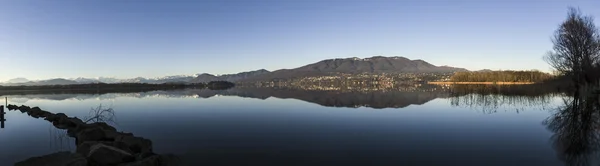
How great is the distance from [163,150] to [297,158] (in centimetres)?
590

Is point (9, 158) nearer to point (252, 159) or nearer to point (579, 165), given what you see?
point (252, 159)

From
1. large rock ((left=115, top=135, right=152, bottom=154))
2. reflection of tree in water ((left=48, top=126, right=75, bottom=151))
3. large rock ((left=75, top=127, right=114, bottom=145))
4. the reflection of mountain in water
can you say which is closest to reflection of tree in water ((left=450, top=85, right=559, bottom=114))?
the reflection of mountain in water

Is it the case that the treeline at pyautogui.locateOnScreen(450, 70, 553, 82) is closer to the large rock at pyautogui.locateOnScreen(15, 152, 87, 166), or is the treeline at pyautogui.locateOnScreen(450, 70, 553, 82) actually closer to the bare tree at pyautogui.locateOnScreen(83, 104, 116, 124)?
the bare tree at pyautogui.locateOnScreen(83, 104, 116, 124)

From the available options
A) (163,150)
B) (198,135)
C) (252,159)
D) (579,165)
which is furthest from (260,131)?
(579,165)

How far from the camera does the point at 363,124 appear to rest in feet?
75.7

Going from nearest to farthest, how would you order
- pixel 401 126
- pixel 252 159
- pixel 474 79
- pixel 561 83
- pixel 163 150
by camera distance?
pixel 252 159 < pixel 163 150 < pixel 401 126 < pixel 561 83 < pixel 474 79

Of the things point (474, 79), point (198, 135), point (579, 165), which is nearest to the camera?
point (579, 165)

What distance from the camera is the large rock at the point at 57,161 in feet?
34.6

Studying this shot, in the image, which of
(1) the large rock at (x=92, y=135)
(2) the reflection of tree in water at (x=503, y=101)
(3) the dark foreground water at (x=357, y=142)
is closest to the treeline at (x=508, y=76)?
(2) the reflection of tree in water at (x=503, y=101)

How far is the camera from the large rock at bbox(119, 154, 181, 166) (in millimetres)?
11174

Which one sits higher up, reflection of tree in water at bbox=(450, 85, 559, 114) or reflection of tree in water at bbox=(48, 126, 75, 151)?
reflection of tree in water at bbox=(450, 85, 559, 114)

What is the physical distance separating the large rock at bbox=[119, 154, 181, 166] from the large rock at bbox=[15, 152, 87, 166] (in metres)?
1.26

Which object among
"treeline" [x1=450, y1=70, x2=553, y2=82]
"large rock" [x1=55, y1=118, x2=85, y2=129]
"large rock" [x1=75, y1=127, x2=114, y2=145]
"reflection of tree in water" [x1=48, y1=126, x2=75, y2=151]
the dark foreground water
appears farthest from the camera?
"treeline" [x1=450, y1=70, x2=553, y2=82]

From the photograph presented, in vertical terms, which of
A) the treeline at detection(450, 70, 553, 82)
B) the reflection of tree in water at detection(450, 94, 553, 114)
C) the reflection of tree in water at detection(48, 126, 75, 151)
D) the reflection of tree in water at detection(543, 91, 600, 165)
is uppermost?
the treeline at detection(450, 70, 553, 82)
